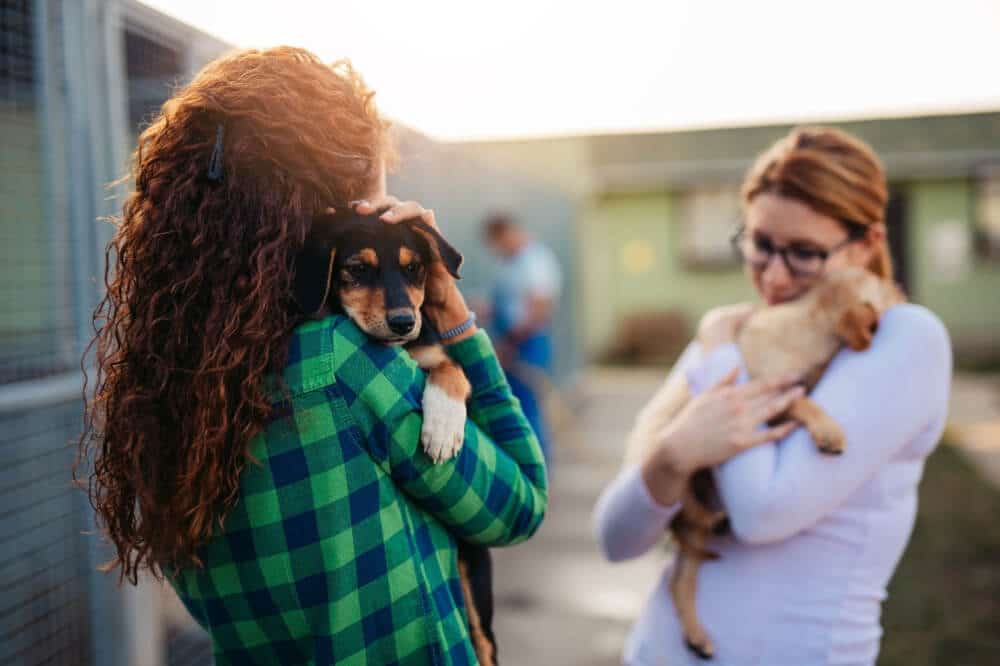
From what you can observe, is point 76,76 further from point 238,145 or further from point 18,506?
point 238,145

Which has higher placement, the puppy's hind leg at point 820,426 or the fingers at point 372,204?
the fingers at point 372,204

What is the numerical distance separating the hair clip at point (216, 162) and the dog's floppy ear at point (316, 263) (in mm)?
173

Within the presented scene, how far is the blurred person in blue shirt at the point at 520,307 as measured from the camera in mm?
7176

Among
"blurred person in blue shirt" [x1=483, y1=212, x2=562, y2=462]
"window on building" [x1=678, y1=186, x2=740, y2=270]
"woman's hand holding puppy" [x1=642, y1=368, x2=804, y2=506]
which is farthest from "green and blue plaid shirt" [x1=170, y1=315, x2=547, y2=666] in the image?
"window on building" [x1=678, y1=186, x2=740, y2=270]

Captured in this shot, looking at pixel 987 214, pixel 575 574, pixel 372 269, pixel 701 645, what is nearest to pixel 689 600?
pixel 701 645

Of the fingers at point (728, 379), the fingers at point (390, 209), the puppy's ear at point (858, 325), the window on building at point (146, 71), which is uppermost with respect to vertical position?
the window on building at point (146, 71)

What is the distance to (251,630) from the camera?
55.3 inches

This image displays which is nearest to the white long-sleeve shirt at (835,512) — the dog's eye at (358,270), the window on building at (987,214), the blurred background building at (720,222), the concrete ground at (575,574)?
the dog's eye at (358,270)

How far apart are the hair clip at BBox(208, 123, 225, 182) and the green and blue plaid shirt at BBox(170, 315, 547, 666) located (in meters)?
0.27

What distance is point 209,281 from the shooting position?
4.33 ft

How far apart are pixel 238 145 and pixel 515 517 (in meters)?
0.77

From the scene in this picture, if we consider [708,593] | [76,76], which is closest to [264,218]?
[708,593]

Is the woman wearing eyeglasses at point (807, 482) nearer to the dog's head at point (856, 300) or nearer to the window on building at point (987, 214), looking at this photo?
the dog's head at point (856, 300)

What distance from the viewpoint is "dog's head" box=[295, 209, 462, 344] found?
Result: 4.65 ft
